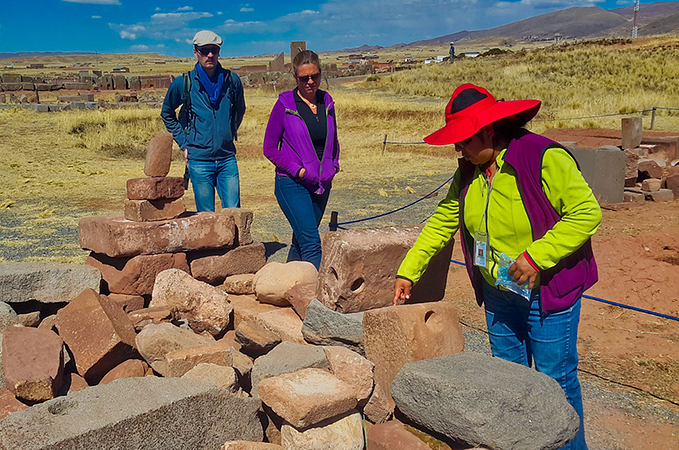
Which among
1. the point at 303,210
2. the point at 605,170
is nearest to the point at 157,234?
the point at 303,210

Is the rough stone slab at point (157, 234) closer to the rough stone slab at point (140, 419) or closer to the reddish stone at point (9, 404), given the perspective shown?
the reddish stone at point (9, 404)

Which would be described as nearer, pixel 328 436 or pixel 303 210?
pixel 328 436

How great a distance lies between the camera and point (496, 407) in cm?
273

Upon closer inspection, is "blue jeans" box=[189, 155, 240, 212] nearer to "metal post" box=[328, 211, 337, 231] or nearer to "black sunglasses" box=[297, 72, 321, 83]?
"metal post" box=[328, 211, 337, 231]

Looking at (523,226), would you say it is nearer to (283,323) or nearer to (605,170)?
(283,323)

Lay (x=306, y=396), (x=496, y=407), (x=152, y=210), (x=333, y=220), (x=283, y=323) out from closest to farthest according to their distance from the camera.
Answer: (x=496, y=407), (x=306, y=396), (x=283, y=323), (x=152, y=210), (x=333, y=220)

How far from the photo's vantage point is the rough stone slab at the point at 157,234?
199 inches

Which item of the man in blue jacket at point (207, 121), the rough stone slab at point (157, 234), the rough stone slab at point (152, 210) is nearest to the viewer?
the rough stone slab at point (157, 234)

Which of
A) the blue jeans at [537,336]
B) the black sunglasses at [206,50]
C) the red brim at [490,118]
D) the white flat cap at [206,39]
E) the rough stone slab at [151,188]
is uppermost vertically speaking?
the white flat cap at [206,39]

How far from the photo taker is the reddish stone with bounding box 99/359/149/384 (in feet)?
13.0

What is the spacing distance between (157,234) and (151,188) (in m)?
0.39

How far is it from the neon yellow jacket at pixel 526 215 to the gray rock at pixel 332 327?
1100mm

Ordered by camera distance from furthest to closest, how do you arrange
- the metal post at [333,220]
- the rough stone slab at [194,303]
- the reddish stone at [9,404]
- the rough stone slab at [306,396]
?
the metal post at [333,220] < the rough stone slab at [194,303] < the reddish stone at [9,404] < the rough stone slab at [306,396]

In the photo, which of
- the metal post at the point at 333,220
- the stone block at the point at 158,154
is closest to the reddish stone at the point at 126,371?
the stone block at the point at 158,154
